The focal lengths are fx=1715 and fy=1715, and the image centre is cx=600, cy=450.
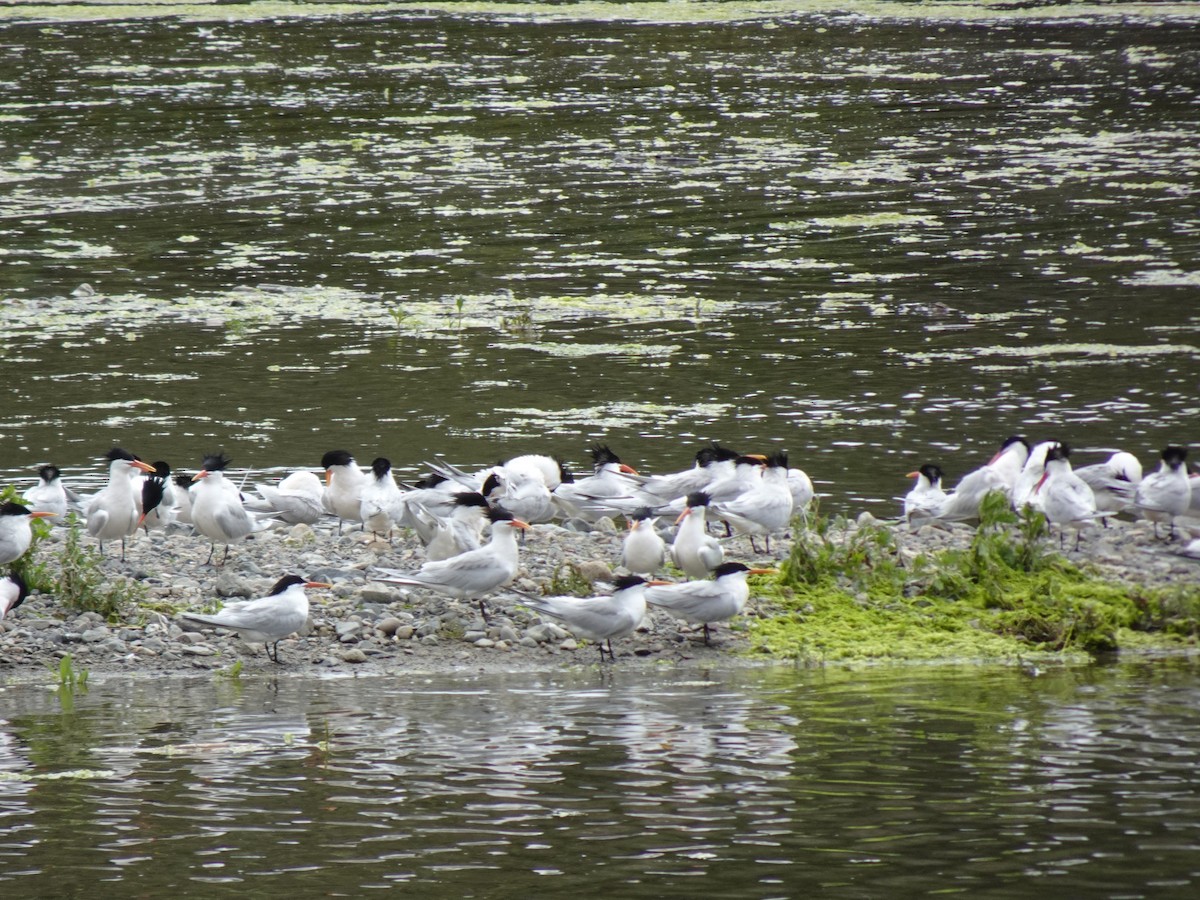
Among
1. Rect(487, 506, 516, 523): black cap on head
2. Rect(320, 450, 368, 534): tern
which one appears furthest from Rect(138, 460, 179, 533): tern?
Rect(487, 506, 516, 523): black cap on head

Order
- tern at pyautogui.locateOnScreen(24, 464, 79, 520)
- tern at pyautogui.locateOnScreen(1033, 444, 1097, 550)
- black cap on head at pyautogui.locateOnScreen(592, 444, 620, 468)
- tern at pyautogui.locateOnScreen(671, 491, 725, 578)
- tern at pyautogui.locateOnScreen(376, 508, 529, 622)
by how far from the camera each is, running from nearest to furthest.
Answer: tern at pyautogui.locateOnScreen(376, 508, 529, 622) < tern at pyautogui.locateOnScreen(671, 491, 725, 578) < tern at pyautogui.locateOnScreen(1033, 444, 1097, 550) < tern at pyautogui.locateOnScreen(24, 464, 79, 520) < black cap on head at pyautogui.locateOnScreen(592, 444, 620, 468)

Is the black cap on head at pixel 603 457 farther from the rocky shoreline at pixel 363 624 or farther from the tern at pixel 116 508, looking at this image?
the tern at pixel 116 508

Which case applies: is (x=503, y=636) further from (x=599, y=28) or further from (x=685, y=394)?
(x=599, y=28)

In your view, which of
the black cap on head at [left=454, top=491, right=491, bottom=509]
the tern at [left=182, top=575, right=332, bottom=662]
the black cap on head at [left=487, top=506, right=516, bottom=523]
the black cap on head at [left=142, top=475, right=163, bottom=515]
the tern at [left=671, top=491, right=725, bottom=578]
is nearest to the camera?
the tern at [left=182, top=575, right=332, bottom=662]

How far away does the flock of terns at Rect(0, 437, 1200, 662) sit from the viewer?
820 centimetres

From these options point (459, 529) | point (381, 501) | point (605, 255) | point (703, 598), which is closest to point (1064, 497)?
point (703, 598)

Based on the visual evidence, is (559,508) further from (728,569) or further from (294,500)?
(728,569)

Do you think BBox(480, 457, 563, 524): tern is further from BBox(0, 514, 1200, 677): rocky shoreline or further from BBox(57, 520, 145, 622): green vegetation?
BBox(57, 520, 145, 622): green vegetation

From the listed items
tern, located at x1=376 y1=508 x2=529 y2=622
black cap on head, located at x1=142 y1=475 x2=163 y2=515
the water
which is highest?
the water

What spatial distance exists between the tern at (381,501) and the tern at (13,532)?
2.08m

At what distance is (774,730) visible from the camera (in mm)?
6879

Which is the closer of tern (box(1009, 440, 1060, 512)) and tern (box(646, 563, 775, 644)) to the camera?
tern (box(646, 563, 775, 644))

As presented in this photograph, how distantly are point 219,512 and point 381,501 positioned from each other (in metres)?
1.03

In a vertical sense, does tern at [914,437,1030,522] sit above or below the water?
below
